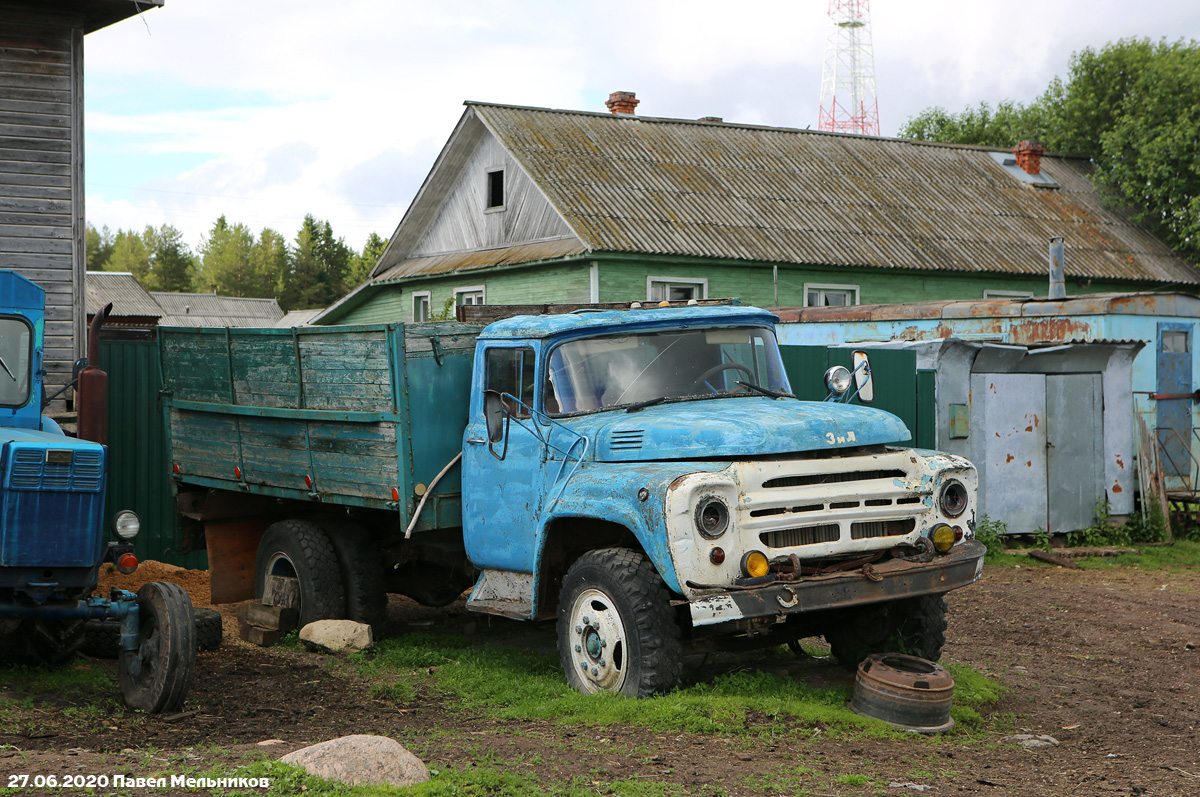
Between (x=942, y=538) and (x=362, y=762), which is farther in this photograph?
(x=942, y=538)

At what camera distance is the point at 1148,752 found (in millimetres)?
5805

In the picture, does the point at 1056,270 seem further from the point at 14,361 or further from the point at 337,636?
the point at 14,361

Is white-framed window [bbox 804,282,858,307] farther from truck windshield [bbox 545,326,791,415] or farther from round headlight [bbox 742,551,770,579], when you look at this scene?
round headlight [bbox 742,551,770,579]

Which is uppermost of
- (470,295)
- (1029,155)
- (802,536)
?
(1029,155)

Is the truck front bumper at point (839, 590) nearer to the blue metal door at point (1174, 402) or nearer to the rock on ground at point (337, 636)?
the rock on ground at point (337, 636)

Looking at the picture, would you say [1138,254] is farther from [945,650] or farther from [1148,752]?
[1148,752]

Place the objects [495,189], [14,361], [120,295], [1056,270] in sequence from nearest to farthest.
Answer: [14,361], [1056,270], [495,189], [120,295]

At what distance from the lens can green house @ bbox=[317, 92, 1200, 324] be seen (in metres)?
21.2

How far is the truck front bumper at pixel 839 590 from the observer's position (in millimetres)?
5770

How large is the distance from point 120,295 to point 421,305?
35.3m

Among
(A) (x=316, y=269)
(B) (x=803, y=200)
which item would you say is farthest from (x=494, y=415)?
(A) (x=316, y=269)

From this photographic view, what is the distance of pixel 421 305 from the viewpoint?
25250 millimetres

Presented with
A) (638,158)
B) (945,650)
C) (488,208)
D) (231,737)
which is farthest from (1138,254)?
(231,737)

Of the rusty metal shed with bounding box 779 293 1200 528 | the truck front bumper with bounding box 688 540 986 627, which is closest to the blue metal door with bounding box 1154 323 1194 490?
the rusty metal shed with bounding box 779 293 1200 528
